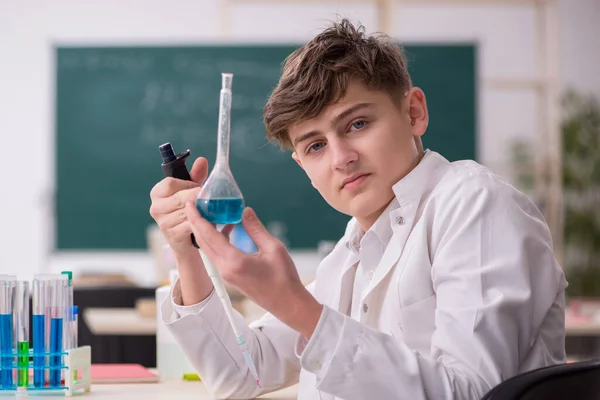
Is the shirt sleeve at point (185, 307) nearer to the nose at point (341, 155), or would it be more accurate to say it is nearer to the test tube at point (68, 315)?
the test tube at point (68, 315)

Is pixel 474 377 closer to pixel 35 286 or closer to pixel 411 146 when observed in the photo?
pixel 411 146

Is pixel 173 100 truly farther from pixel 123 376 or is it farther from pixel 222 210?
pixel 222 210

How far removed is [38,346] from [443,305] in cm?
73

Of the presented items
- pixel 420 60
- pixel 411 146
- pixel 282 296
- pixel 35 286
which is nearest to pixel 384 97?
pixel 411 146

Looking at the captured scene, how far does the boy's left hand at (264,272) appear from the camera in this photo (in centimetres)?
101

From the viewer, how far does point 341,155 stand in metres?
1.30

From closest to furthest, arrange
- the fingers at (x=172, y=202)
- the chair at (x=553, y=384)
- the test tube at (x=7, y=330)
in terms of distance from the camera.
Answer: the chair at (x=553, y=384), the fingers at (x=172, y=202), the test tube at (x=7, y=330)

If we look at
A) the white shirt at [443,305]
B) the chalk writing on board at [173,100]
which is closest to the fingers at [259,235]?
the white shirt at [443,305]

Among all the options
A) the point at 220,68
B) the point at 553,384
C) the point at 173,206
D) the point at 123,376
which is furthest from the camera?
the point at 220,68

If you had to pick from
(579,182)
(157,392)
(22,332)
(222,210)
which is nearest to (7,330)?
(22,332)

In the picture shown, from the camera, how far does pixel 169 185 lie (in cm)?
126

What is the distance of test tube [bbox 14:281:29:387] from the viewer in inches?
56.9

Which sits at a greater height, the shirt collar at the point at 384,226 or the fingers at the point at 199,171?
the fingers at the point at 199,171

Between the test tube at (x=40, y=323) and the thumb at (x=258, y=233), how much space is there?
542 millimetres
